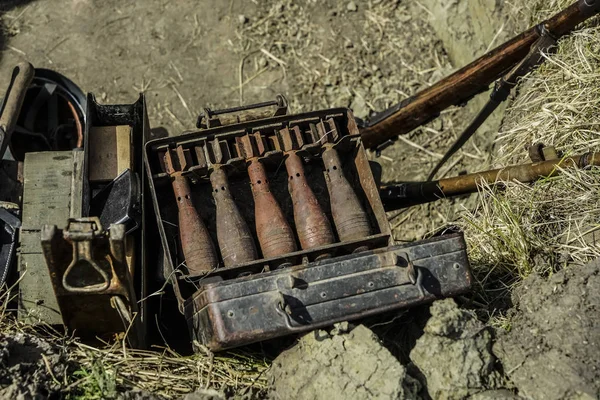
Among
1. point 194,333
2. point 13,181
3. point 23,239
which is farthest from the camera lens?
point 13,181

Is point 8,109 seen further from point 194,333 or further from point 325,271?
point 325,271

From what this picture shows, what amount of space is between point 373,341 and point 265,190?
121cm

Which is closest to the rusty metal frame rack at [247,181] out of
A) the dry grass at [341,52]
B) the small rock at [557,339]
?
the small rock at [557,339]

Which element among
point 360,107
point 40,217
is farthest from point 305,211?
point 360,107

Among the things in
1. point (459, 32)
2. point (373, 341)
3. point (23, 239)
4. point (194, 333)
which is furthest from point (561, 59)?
point (23, 239)

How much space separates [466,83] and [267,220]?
202cm

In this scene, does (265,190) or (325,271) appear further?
(265,190)

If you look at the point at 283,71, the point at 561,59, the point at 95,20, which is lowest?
the point at 561,59

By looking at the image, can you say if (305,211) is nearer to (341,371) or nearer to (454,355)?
(341,371)

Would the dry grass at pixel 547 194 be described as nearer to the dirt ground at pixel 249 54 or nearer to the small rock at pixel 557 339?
the small rock at pixel 557 339

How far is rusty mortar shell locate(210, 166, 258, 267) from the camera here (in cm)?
412

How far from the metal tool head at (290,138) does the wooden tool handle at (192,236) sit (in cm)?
64

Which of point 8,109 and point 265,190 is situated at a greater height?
point 8,109

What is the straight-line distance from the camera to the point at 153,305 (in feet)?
14.4
